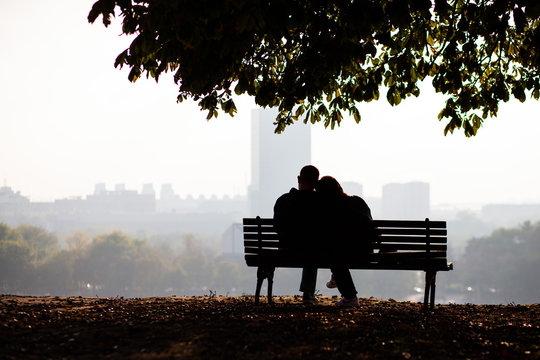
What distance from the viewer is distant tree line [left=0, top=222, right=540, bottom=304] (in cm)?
10062

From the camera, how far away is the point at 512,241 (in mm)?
113375

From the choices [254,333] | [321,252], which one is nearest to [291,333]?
[254,333]

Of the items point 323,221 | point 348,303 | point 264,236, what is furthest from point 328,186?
point 348,303

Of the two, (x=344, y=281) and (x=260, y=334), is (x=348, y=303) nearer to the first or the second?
(x=344, y=281)

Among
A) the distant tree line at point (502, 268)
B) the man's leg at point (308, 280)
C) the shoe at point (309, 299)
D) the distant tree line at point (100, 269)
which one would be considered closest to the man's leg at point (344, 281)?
the man's leg at point (308, 280)

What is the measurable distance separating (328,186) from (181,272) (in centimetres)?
11191

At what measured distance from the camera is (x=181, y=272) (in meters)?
117

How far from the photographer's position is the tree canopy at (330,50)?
638cm

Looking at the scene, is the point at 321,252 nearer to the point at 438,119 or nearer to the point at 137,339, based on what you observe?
the point at 137,339

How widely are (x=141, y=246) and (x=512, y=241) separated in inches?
2693

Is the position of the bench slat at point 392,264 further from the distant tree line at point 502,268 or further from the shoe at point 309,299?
the distant tree line at point 502,268

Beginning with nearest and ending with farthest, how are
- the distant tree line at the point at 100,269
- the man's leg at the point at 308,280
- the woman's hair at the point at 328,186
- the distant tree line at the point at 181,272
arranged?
1. the woman's hair at the point at 328,186
2. the man's leg at the point at 308,280
3. the distant tree line at the point at 100,269
4. the distant tree line at the point at 181,272

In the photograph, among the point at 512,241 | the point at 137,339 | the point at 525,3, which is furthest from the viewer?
the point at 512,241

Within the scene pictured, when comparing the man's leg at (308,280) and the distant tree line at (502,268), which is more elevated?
the man's leg at (308,280)
